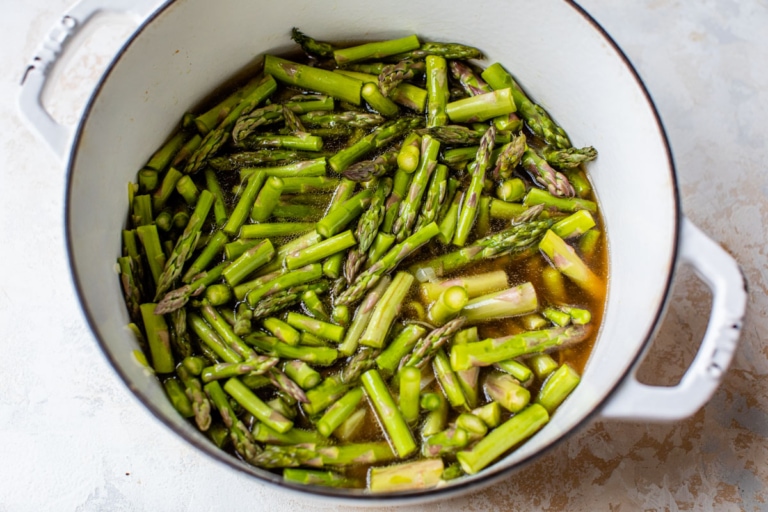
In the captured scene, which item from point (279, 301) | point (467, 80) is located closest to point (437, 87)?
point (467, 80)

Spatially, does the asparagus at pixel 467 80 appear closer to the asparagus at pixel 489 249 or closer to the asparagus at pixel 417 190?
the asparagus at pixel 417 190

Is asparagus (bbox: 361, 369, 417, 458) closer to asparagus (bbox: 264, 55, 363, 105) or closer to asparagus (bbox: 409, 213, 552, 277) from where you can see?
asparagus (bbox: 409, 213, 552, 277)

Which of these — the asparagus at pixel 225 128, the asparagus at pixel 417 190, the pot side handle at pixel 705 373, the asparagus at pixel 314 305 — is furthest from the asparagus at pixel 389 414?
the asparagus at pixel 225 128

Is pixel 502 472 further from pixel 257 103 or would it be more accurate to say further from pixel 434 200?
pixel 257 103

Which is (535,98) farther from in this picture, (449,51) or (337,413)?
(337,413)

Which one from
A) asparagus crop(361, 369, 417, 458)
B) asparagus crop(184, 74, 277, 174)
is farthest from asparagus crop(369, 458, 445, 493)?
asparagus crop(184, 74, 277, 174)
